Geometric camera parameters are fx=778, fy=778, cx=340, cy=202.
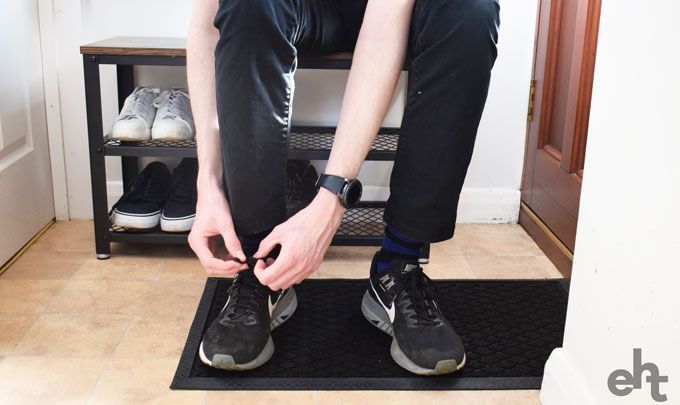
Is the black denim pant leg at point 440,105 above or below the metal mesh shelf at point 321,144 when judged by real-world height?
above

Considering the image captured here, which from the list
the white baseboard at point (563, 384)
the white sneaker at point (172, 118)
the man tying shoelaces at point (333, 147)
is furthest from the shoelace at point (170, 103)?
the white baseboard at point (563, 384)

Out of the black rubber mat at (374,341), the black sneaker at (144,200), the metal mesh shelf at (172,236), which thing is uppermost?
the black sneaker at (144,200)

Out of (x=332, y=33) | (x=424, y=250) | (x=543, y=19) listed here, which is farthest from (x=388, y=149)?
(x=543, y=19)

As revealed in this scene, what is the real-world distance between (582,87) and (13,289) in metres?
1.26

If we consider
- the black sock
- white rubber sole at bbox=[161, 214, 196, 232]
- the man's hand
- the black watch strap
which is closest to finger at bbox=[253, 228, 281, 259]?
the man's hand

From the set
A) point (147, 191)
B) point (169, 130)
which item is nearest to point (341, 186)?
point (169, 130)

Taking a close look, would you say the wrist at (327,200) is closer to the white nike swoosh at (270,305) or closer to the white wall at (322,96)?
the white nike swoosh at (270,305)

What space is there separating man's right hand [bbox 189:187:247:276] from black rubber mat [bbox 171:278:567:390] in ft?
0.68

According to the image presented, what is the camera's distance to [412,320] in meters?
1.27

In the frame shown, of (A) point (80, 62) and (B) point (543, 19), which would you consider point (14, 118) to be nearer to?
(A) point (80, 62)

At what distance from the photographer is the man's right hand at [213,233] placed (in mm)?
1120

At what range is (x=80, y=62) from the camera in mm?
1935

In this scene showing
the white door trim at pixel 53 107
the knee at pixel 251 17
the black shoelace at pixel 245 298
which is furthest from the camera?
the white door trim at pixel 53 107

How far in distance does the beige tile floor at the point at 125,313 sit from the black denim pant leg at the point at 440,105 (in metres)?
0.30
